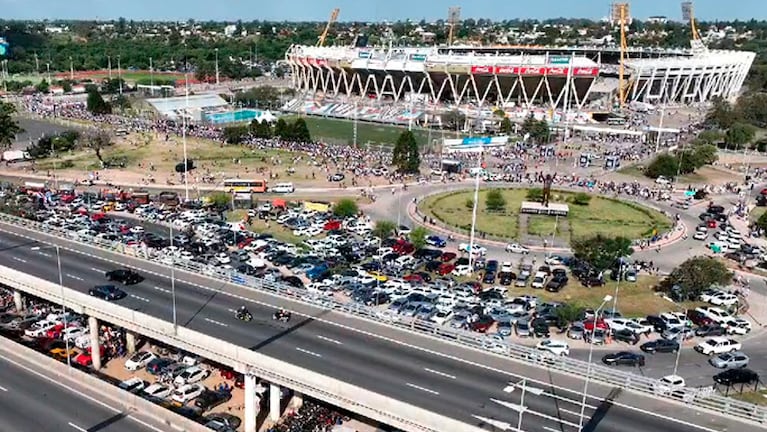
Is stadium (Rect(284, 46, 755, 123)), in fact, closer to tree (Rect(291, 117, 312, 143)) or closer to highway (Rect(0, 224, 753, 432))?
tree (Rect(291, 117, 312, 143))

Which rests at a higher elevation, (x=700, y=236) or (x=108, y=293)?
(x=108, y=293)

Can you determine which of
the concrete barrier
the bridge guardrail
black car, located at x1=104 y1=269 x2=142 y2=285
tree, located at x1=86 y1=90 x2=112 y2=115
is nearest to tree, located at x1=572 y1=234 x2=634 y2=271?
the bridge guardrail

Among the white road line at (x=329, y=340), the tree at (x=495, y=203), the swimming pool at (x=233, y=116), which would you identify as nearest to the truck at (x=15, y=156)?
the swimming pool at (x=233, y=116)

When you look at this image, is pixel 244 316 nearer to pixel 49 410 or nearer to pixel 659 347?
pixel 49 410

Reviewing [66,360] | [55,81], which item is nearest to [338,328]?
[66,360]

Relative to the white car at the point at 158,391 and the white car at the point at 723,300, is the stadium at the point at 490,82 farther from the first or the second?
the white car at the point at 158,391

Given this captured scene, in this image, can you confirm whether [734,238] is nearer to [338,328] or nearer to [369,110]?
[338,328]

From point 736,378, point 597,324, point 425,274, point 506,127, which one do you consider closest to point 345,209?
point 425,274

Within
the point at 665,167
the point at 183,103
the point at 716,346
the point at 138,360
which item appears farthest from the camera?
the point at 183,103
